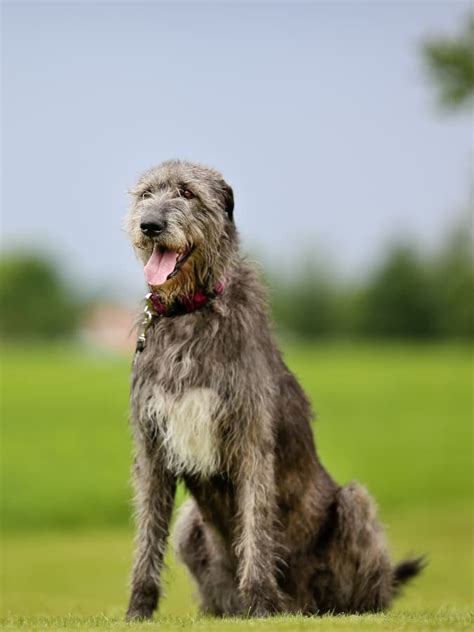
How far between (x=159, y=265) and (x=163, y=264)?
0.03 metres

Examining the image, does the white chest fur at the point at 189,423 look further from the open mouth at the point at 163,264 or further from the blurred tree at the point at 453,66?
the blurred tree at the point at 453,66

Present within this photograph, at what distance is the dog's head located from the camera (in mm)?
8898

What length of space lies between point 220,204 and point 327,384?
43.9 meters

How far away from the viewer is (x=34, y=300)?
157m

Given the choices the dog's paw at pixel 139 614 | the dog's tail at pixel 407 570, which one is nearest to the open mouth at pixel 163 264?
the dog's paw at pixel 139 614

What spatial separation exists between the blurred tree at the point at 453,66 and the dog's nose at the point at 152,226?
59.7ft

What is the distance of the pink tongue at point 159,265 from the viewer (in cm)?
893

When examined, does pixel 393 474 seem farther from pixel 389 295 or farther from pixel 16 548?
pixel 389 295

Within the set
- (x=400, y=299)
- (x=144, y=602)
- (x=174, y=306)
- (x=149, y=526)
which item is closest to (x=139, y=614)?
(x=144, y=602)

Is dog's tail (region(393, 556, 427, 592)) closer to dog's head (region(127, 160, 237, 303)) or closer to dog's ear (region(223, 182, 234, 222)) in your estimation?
dog's head (region(127, 160, 237, 303))

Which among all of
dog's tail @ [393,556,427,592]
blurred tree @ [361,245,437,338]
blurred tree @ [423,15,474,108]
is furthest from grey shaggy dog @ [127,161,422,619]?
blurred tree @ [361,245,437,338]

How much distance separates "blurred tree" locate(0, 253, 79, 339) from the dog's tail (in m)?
140

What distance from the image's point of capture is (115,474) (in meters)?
29.1

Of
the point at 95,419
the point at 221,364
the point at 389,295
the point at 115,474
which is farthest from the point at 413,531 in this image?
the point at 389,295
